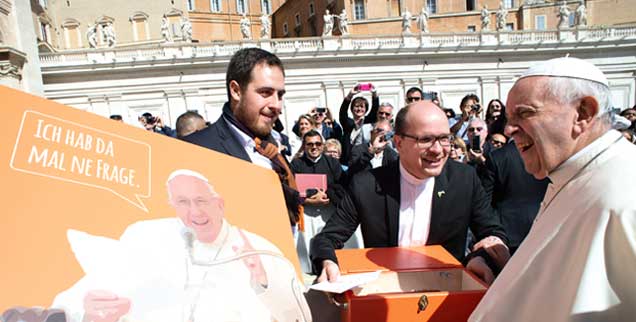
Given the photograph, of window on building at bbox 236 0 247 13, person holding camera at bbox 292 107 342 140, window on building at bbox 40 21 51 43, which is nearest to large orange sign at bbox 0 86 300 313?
person holding camera at bbox 292 107 342 140

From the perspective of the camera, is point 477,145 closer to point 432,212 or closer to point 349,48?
point 432,212

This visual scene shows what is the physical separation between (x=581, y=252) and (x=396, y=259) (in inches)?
34.1

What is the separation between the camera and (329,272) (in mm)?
1702

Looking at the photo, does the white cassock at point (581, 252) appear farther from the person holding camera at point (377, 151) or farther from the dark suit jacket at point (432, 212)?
the person holding camera at point (377, 151)

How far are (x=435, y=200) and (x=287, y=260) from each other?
1224 millimetres

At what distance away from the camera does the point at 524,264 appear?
1.38m

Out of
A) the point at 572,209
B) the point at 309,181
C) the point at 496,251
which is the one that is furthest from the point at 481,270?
the point at 309,181

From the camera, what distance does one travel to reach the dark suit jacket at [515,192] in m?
3.34

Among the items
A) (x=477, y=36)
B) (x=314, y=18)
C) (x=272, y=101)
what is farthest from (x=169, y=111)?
(x=314, y=18)

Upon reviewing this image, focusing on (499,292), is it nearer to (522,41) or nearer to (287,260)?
(287,260)

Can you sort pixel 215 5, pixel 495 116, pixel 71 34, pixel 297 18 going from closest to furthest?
pixel 495 116, pixel 71 34, pixel 215 5, pixel 297 18

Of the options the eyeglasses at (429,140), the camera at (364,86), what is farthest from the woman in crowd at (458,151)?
the eyeglasses at (429,140)

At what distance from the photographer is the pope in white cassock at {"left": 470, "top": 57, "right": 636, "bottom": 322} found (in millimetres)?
1129

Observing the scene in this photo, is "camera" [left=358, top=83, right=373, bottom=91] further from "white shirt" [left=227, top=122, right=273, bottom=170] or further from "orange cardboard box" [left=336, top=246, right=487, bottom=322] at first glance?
"orange cardboard box" [left=336, top=246, right=487, bottom=322]
